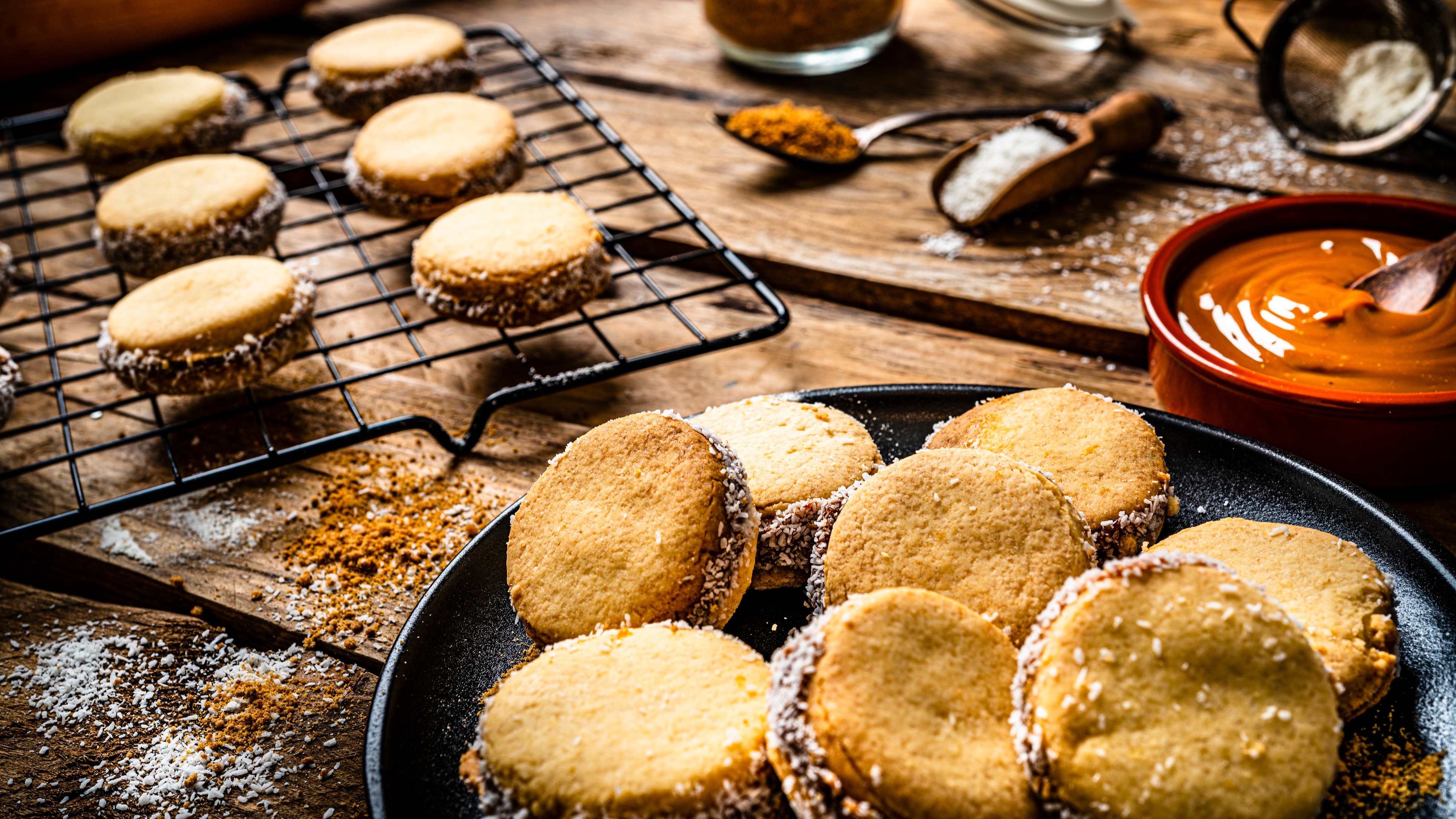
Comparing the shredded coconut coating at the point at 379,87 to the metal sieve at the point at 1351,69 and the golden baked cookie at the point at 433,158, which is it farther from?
the metal sieve at the point at 1351,69

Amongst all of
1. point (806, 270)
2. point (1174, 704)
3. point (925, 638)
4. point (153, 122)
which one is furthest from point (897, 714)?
point (153, 122)

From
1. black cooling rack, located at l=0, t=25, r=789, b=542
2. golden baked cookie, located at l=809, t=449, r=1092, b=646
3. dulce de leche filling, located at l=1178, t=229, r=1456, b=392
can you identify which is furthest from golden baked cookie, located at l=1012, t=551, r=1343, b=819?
black cooling rack, located at l=0, t=25, r=789, b=542

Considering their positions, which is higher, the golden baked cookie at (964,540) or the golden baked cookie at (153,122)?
the golden baked cookie at (964,540)

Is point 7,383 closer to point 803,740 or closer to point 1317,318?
point 803,740

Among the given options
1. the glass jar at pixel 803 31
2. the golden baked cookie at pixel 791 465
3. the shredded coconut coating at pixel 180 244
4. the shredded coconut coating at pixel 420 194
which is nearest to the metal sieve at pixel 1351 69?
the glass jar at pixel 803 31

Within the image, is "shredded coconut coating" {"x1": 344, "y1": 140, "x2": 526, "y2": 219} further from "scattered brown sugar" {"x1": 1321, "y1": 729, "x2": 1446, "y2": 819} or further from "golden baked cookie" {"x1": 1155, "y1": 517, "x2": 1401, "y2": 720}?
"scattered brown sugar" {"x1": 1321, "y1": 729, "x2": 1446, "y2": 819}

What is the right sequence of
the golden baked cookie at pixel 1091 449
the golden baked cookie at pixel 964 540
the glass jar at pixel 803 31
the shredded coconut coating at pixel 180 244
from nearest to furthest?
the golden baked cookie at pixel 964 540 < the golden baked cookie at pixel 1091 449 < the shredded coconut coating at pixel 180 244 < the glass jar at pixel 803 31

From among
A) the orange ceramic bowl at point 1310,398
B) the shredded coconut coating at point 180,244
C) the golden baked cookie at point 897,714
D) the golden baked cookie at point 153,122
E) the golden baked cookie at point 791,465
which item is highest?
the orange ceramic bowl at point 1310,398
